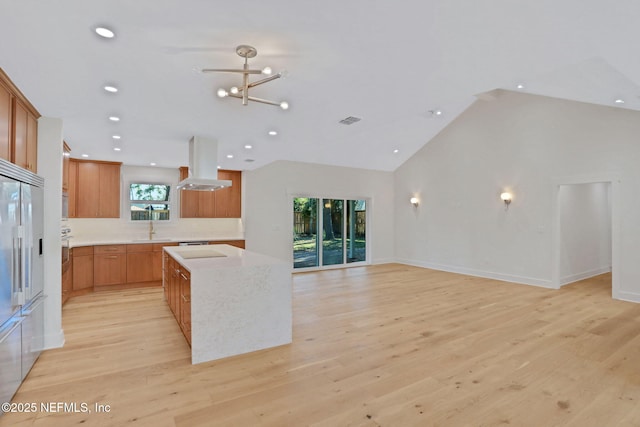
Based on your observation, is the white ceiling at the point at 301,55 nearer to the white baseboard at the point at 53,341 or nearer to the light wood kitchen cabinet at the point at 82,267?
the light wood kitchen cabinet at the point at 82,267

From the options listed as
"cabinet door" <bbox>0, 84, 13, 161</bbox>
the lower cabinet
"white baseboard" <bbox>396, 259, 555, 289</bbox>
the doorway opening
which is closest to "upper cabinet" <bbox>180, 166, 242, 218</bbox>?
the lower cabinet

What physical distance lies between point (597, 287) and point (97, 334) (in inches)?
329

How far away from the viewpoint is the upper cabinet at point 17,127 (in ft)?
8.32

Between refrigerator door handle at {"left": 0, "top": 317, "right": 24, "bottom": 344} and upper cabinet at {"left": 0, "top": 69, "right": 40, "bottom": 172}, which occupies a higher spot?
upper cabinet at {"left": 0, "top": 69, "right": 40, "bottom": 172}

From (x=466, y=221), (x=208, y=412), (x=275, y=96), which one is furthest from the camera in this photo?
(x=466, y=221)

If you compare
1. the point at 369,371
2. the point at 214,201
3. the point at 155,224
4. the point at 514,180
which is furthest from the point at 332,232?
the point at 369,371

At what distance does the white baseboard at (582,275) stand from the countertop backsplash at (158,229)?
6.80 metres

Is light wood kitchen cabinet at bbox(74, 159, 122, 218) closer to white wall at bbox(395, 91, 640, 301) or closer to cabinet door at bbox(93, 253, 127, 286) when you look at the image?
cabinet door at bbox(93, 253, 127, 286)

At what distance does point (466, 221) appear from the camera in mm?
7504

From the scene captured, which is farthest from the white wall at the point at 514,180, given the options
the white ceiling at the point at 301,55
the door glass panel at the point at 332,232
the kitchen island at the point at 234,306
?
the kitchen island at the point at 234,306

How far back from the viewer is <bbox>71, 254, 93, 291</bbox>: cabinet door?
5383mm

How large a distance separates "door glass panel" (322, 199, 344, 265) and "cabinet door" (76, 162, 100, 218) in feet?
16.1

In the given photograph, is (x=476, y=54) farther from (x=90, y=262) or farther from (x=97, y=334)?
(x=90, y=262)

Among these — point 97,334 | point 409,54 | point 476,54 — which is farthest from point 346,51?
point 97,334
